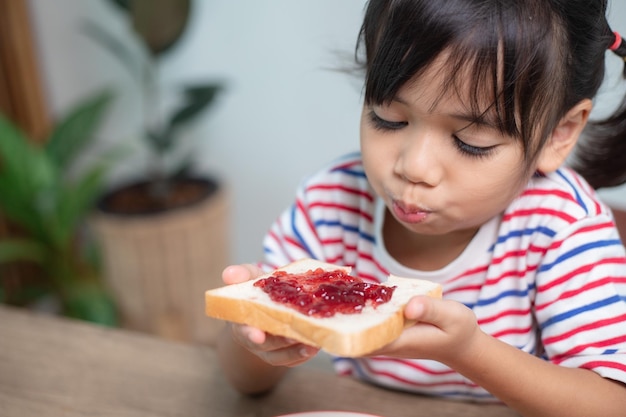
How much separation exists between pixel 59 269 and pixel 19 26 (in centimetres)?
104

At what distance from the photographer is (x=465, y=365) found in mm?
783

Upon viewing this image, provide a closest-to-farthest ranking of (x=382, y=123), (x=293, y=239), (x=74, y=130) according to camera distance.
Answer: (x=382, y=123), (x=293, y=239), (x=74, y=130)

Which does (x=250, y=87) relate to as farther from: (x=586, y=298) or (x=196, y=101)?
(x=586, y=298)

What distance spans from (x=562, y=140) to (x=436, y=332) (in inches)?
13.6

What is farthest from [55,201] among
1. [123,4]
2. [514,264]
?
[514,264]

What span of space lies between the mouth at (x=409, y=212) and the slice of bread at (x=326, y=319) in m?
0.08

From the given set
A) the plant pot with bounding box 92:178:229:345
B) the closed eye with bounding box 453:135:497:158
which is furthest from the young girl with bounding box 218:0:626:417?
the plant pot with bounding box 92:178:229:345

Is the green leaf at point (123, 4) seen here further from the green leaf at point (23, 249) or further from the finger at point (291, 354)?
the finger at point (291, 354)

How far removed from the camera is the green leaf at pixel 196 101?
2270mm

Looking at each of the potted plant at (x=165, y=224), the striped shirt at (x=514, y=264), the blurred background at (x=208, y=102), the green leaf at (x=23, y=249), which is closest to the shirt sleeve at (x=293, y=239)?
the striped shirt at (x=514, y=264)

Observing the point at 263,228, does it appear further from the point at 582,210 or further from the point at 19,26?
the point at 582,210

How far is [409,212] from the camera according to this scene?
832 millimetres

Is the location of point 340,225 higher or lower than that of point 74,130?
higher

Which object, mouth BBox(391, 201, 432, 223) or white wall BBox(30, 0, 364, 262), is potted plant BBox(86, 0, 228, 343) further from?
mouth BBox(391, 201, 432, 223)
